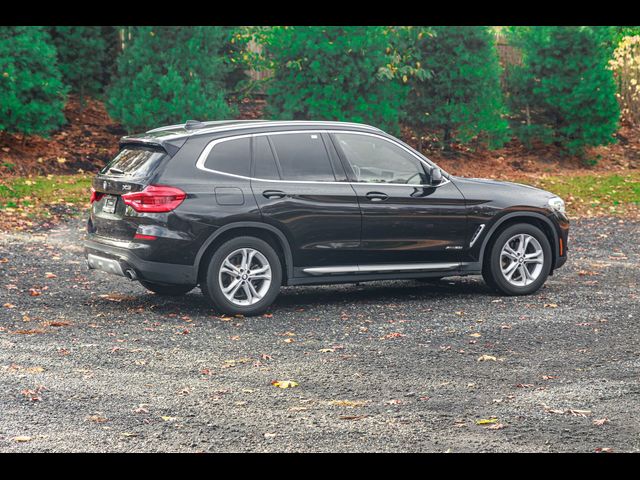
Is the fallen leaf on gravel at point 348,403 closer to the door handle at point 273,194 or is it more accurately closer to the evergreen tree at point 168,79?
the door handle at point 273,194

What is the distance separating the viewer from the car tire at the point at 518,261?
10836 mm

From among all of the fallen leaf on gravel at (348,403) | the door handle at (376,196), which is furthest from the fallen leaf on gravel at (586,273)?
the fallen leaf on gravel at (348,403)

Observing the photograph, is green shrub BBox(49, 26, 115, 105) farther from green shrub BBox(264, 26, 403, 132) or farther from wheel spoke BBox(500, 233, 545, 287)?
wheel spoke BBox(500, 233, 545, 287)

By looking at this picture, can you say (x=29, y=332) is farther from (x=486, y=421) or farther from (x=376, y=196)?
(x=486, y=421)

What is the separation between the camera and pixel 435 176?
10.5 m

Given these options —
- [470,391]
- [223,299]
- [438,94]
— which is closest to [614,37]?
[438,94]

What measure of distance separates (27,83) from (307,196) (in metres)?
11.3

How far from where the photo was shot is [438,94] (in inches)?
908

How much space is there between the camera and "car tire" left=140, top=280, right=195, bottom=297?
10.7 meters

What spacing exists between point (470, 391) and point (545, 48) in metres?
18.6

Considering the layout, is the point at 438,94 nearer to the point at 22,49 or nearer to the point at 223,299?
the point at 22,49

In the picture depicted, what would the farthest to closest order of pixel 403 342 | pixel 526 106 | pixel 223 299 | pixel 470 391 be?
pixel 526 106
pixel 223 299
pixel 403 342
pixel 470 391

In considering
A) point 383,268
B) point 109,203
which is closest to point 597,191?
point 383,268

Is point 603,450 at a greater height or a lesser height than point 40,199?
lesser
